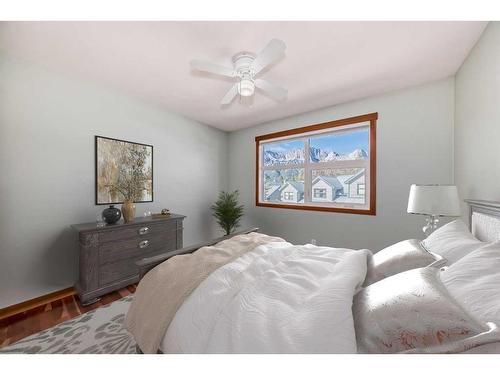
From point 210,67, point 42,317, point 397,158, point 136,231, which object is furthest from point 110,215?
point 397,158

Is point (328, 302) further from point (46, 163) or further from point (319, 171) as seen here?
point (46, 163)

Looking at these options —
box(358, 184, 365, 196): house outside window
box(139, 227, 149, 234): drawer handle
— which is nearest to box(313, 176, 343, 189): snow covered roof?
box(358, 184, 365, 196): house outside window

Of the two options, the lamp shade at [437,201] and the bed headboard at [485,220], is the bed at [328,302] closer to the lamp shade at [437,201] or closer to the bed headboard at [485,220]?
the bed headboard at [485,220]

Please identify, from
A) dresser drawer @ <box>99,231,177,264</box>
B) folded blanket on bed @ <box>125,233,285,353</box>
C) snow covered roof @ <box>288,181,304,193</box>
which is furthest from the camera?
snow covered roof @ <box>288,181,304,193</box>

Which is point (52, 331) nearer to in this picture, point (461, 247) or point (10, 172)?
point (10, 172)

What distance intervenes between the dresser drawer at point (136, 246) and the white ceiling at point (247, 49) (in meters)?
1.84

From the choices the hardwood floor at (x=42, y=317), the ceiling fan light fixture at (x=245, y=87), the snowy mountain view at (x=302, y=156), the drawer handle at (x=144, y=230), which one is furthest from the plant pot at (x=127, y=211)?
the snowy mountain view at (x=302, y=156)

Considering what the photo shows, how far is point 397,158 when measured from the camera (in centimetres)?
256

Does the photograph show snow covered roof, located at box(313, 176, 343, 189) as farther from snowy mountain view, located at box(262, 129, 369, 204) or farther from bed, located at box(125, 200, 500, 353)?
bed, located at box(125, 200, 500, 353)

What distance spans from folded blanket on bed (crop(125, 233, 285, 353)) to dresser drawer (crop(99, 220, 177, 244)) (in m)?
1.24

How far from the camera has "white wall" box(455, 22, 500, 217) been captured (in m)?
1.47

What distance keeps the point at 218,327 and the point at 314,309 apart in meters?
0.40

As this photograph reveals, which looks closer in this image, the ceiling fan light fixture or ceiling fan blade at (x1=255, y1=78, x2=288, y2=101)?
the ceiling fan light fixture

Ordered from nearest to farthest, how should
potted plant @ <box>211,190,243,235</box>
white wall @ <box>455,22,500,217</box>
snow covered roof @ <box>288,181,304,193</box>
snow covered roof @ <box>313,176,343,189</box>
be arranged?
1. white wall @ <box>455,22,500,217</box>
2. snow covered roof @ <box>313,176,343,189</box>
3. snow covered roof @ <box>288,181,304,193</box>
4. potted plant @ <box>211,190,243,235</box>
